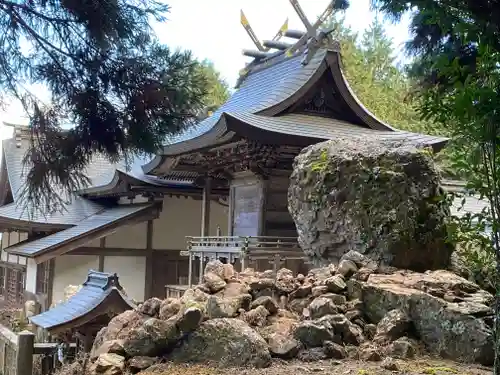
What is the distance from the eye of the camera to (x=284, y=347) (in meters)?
4.54

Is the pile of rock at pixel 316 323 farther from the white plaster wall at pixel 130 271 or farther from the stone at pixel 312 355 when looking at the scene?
the white plaster wall at pixel 130 271

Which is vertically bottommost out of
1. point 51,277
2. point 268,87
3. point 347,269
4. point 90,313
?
point 51,277

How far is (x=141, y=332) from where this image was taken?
15.9 ft

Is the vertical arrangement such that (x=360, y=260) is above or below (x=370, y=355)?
above

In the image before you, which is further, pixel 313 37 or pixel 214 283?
pixel 313 37

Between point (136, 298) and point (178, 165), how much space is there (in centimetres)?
378

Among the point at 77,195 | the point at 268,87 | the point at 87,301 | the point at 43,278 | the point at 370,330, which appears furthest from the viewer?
the point at 43,278

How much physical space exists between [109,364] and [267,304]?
148 cm

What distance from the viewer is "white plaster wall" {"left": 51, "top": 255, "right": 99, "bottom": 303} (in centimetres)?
1344

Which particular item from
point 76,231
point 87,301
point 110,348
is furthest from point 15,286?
point 110,348

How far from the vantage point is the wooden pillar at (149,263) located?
45.6ft

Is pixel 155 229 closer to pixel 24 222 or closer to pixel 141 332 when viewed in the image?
pixel 24 222

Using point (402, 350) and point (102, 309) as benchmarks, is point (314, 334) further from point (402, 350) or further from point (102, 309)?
point (102, 309)

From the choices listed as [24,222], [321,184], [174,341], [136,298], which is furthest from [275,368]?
[24,222]
